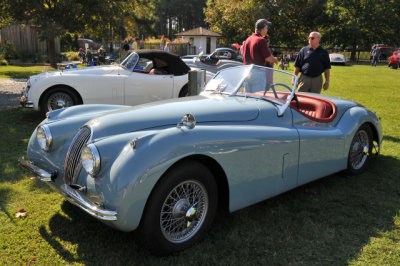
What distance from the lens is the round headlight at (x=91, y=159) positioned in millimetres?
2586

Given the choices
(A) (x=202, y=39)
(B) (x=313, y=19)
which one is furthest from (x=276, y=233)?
(B) (x=313, y=19)

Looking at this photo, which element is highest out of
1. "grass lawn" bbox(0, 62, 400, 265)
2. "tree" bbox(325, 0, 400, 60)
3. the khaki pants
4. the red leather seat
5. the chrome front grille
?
"tree" bbox(325, 0, 400, 60)

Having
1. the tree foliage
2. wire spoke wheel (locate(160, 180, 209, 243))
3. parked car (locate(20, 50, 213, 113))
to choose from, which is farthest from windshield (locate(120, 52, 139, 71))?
the tree foliage

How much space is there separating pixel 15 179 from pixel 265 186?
10.5ft

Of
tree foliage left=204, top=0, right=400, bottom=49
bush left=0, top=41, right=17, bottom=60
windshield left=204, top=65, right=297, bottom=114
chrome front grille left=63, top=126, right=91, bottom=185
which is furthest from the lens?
tree foliage left=204, top=0, right=400, bottom=49

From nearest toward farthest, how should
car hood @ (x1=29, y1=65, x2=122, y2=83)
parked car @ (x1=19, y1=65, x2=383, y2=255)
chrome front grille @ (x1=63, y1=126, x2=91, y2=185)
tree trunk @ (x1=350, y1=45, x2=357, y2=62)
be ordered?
parked car @ (x1=19, y1=65, x2=383, y2=255) → chrome front grille @ (x1=63, y1=126, x2=91, y2=185) → car hood @ (x1=29, y1=65, x2=122, y2=83) → tree trunk @ (x1=350, y1=45, x2=357, y2=62)

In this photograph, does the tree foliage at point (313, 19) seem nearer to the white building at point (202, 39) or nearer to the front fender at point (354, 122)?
the white building at point (202, 39)

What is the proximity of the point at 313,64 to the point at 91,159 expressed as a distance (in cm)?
522

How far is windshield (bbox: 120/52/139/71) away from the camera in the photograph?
7.83 metres

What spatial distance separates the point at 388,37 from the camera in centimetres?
4334

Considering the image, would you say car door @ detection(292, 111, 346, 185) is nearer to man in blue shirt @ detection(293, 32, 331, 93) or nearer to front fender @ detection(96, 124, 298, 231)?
front fender @ detection(96, 124, 298, 231)

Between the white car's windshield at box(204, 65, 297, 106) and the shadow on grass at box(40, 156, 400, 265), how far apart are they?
1.24 m

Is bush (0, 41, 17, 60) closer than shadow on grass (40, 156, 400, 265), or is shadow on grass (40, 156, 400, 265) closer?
shadow on grass (40, 156, 400, 265)

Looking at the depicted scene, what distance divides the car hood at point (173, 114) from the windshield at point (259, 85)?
0.20 metres
